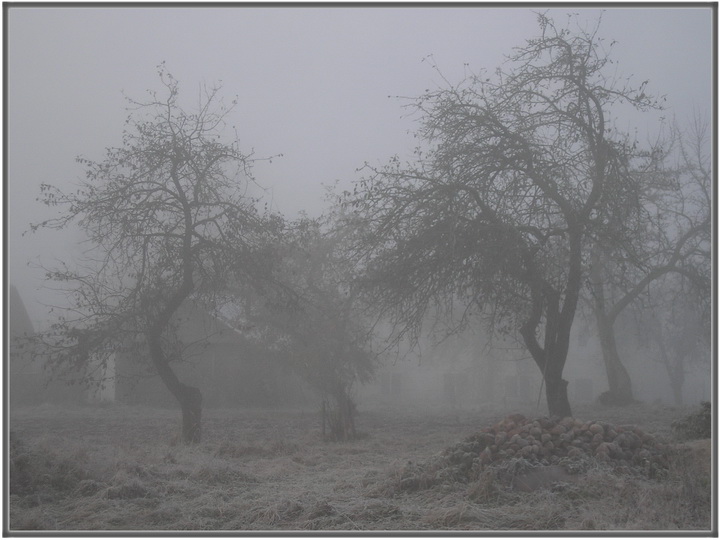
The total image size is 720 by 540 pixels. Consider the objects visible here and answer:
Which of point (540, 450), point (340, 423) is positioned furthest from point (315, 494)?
point (340, 423)

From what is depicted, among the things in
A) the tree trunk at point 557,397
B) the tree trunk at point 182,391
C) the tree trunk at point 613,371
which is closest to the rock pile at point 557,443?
the tree trunk at point 557,397

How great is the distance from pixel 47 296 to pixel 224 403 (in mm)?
3650

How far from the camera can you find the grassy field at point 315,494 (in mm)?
5020

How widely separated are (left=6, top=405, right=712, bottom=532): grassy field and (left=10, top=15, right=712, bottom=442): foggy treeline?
6.96ft

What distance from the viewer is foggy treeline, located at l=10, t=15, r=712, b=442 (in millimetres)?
8516

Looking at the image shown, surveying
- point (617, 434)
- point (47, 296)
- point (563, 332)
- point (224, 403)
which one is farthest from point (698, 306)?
point (47, 296)

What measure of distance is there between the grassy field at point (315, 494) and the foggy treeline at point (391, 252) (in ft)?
6.96

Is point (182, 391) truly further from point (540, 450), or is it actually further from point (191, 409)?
point (540, 450)

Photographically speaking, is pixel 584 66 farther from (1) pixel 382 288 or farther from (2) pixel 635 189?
(1) pixel 382 288

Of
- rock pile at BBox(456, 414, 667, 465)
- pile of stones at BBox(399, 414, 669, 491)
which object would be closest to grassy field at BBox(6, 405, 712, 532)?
pile of stones at BBox(399, 414, 669, 491)

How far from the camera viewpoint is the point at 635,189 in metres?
8.72

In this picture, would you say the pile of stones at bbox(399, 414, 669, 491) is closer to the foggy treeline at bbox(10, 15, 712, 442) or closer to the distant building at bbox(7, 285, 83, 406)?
the foggy treeline at bbox(10, 15, 712, 442)

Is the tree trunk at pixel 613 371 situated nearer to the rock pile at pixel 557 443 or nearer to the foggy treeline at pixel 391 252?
the foggy treeline at pixel 391 252

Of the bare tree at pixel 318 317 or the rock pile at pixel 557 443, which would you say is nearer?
the rock pile at pixel 557 443
